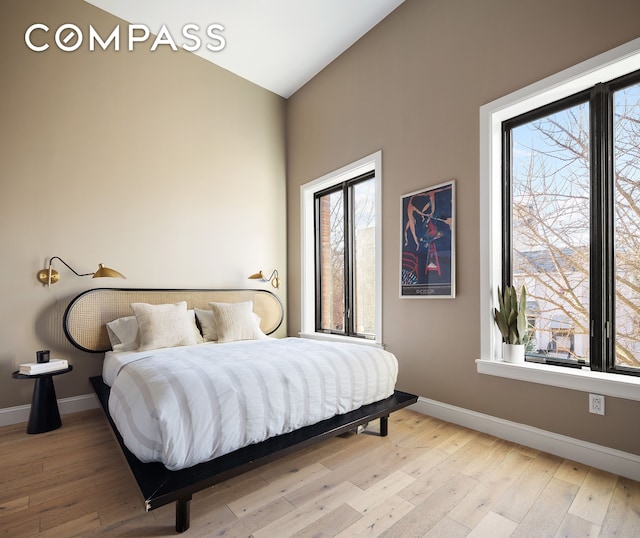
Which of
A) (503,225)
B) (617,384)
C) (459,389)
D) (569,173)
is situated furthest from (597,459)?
(569,173)

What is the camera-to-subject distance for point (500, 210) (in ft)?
8.48

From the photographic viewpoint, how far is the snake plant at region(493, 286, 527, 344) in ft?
7.63

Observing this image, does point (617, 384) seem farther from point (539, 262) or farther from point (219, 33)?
point (219, 33)

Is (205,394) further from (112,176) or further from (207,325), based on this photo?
(112,176)

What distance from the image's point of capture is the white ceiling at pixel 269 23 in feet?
10.5

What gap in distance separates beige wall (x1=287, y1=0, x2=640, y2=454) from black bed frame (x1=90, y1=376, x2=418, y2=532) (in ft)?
3.31

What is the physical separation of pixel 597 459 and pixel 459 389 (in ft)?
2.81

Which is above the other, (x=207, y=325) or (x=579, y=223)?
(x=579, y=223)

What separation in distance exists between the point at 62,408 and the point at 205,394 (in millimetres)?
2160

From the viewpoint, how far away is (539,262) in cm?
245

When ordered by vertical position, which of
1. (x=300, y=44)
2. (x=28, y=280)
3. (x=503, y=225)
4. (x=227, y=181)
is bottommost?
(x=28, y=280)

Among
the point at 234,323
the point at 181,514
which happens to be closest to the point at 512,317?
the point at 181,514

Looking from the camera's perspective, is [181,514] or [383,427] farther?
[383,427]

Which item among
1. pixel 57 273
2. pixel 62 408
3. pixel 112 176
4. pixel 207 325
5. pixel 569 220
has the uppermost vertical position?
pixel 112 176
